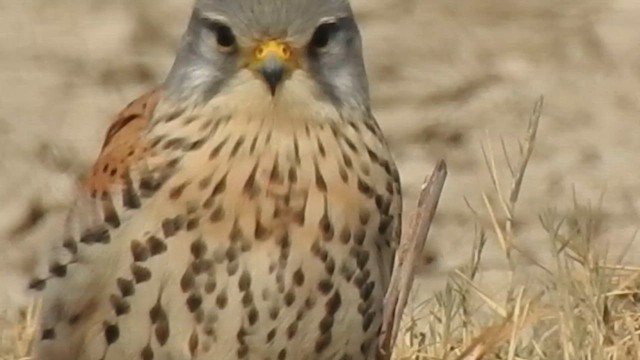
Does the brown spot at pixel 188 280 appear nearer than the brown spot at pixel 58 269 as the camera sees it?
Yes

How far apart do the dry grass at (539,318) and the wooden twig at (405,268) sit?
27 cm

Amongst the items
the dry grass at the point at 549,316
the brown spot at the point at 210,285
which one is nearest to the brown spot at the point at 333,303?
the brown spot at the point at 210,285

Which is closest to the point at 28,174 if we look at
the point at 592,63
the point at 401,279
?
the point at 592,63

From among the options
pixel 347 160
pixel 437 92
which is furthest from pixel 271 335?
pixel 437 92

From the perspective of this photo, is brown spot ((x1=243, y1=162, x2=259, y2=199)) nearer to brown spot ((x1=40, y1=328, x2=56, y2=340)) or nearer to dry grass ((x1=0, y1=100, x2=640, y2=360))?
brown spot ((x1=40, y1=328, x2=56, y2=340))

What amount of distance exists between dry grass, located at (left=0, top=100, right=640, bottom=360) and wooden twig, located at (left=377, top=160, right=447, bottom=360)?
0.27 meters

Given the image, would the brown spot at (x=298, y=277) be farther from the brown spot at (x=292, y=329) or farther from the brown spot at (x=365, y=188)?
the brown spot at (x=365, y=188)

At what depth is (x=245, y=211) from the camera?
13.6ft

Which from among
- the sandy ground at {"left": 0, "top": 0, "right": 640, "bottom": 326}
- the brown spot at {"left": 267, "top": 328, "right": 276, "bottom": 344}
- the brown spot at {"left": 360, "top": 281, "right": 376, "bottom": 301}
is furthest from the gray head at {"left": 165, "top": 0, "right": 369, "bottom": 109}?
the sandy ground at {"left": 0, "top": 0, "right": 640, "bottom": 326}

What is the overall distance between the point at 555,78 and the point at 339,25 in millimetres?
4262

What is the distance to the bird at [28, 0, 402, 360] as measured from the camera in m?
4.13

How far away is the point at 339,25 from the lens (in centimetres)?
423

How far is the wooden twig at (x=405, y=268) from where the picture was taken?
451 cm

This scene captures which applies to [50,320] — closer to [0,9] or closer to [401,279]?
[401,279]
